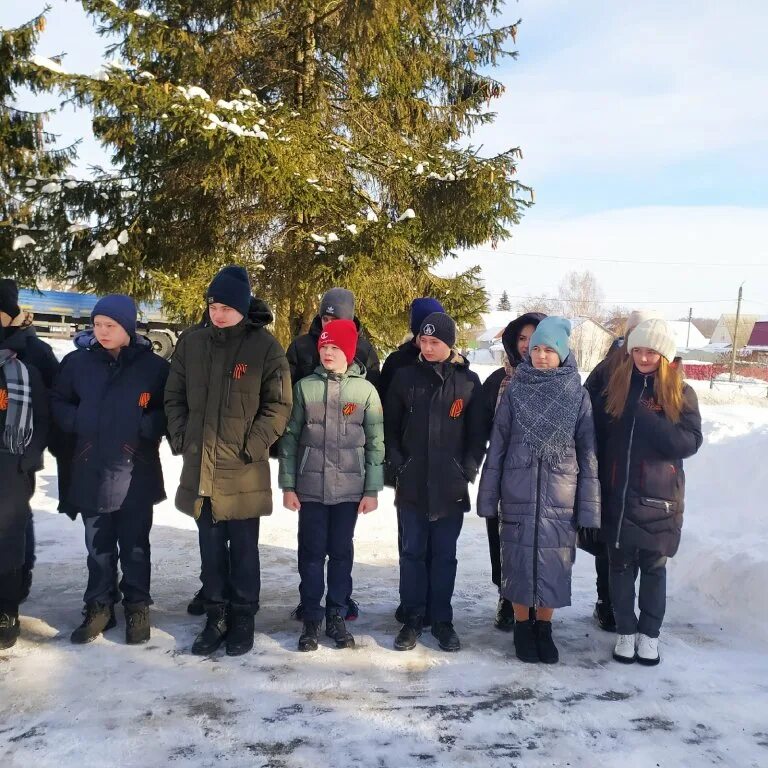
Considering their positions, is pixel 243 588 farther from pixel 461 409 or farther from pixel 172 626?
pixel 461 409

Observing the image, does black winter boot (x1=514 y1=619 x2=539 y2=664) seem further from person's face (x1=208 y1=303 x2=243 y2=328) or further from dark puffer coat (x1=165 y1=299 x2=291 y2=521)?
person's face (x1=208 y1=303 x2=243 y2=328)

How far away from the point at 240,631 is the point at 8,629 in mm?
1264

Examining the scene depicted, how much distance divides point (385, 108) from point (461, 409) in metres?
7.14

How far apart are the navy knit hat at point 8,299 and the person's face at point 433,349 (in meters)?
2.37

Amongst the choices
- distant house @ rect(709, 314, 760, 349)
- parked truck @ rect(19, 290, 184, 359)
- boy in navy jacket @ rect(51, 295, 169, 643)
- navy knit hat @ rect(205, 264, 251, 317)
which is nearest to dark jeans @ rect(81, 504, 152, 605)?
boy in navy jacket @ rect(51, 295, 169, 643)

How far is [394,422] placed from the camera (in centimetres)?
384

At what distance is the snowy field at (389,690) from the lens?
2588 mm

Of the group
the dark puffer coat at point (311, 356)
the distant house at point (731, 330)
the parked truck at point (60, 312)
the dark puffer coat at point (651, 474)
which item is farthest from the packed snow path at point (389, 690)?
the distant house at point (731, 330)

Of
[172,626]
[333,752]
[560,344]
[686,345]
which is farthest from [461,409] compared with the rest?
[686,345]

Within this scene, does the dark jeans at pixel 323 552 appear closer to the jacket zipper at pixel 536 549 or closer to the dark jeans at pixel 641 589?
the jacket zipper at pixel 536 549

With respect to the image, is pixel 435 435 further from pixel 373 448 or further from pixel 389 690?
pixel 389 690

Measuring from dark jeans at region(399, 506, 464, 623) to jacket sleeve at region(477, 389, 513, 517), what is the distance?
0.23m

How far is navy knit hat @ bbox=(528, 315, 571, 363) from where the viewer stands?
11.4 feet

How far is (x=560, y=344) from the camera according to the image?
350 centimetres
